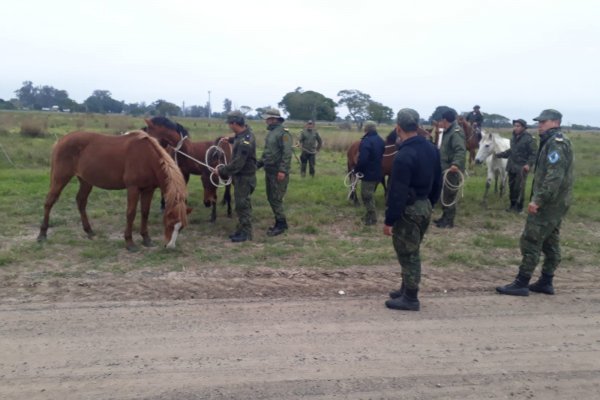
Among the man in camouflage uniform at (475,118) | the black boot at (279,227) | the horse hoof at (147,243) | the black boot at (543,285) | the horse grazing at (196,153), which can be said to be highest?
the man in camouflage uniform at (475,118)

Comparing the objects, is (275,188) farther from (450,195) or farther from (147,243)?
(450,195)

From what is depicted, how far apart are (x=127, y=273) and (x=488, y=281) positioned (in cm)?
473

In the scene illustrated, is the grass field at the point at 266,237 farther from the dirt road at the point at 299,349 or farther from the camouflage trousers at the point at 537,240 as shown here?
the dirt road at the point at 299,349

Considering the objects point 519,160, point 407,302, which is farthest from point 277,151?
point 519,160

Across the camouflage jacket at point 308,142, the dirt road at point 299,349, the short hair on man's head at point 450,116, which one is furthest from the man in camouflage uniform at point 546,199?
the camouflage jacket at point 308,142

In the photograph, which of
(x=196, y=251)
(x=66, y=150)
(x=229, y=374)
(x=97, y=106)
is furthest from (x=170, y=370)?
(x=97, y=106)

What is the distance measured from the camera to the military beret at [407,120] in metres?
5.20

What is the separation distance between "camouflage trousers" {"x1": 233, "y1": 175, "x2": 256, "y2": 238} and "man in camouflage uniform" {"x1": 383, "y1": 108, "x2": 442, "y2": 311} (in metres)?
3.39

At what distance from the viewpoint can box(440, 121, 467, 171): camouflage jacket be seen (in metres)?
8.88

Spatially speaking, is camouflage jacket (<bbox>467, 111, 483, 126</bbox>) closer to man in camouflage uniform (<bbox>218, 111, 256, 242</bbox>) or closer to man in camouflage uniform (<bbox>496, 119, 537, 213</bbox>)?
man in camouflage uniform (<bbox>496, 119, 537, 213</bbox>)

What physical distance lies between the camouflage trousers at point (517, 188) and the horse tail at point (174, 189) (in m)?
7.40

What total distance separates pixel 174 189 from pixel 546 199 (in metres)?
4.91

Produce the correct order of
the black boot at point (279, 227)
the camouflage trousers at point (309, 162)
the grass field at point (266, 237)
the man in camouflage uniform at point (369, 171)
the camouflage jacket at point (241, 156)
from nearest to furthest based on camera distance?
the grass field at point (266, 237), the camouflage jacket at point (241, 156), the black boot at point (279, 227), the man in camouflage uniform at point (369, 171), the camouflage trousers at point (309, 162)

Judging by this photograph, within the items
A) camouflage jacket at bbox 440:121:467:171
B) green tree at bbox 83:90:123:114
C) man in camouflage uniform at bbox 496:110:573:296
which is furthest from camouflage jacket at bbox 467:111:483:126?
green tree at bbox 83:90:123:114
